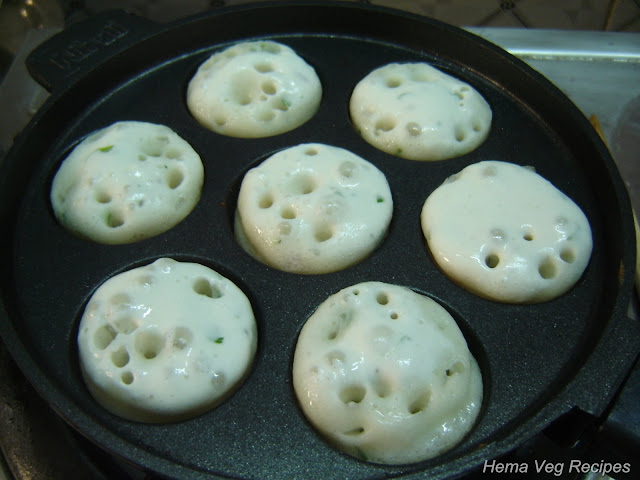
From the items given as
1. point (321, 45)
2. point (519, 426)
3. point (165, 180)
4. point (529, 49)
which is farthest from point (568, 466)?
point (529, 49)

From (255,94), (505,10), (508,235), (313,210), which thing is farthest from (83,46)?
(505,10)

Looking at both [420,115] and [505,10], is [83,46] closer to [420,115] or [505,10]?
[420,115]

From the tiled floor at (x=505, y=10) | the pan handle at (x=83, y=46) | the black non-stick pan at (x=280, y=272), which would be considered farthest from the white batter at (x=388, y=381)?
the tiled floor at (x=505, y=10)

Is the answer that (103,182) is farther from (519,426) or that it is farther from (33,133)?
(519,426)

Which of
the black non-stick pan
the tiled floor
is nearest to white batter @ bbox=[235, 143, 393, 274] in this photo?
the black non-stick pan

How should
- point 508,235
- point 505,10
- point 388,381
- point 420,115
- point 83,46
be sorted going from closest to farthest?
point 388,381, point 508,235, point 420,115, point 83,46, point 505,10

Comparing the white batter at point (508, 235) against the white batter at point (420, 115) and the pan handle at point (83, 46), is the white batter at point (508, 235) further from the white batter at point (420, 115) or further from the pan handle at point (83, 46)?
the pan handle at point (83, 46)

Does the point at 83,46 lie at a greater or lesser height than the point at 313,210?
greater
